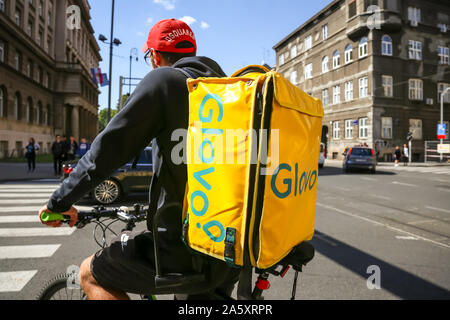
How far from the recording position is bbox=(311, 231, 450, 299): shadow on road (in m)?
3.21

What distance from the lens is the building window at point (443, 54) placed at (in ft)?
108

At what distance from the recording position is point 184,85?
1.34 metres

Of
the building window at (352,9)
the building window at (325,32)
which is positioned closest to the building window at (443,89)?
the building window at (352,9)

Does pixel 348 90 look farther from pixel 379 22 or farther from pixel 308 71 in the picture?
pixel 308 71

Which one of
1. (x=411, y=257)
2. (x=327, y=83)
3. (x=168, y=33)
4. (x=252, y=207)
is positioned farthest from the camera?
(x=327, y=83)

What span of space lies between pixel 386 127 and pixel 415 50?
8381 mm

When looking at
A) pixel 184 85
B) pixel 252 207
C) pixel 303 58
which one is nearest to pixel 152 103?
pixel 184 85

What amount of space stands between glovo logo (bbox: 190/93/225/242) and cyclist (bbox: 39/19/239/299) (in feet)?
0.48

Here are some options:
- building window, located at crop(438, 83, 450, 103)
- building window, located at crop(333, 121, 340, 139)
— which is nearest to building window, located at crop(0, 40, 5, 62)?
building window, located at crop(333, 121, 340, 139)

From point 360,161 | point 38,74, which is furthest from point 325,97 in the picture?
point 38,74

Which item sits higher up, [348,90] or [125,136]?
[348,90]

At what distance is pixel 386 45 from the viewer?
1192 inches
